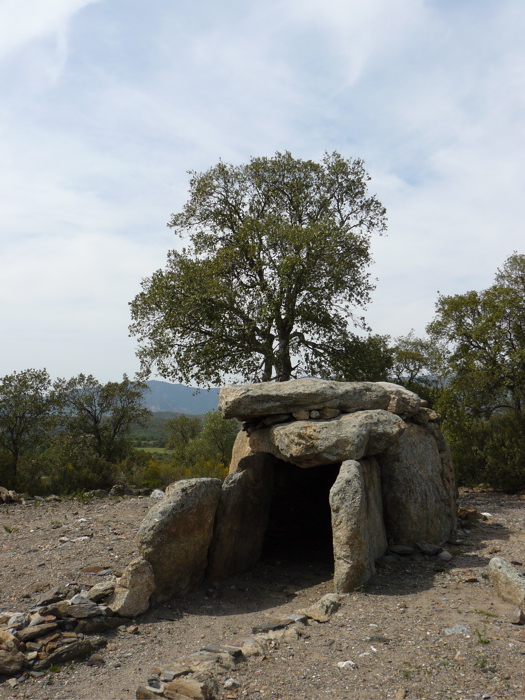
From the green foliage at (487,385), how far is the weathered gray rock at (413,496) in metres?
6.74

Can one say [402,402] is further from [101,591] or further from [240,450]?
[101,591]

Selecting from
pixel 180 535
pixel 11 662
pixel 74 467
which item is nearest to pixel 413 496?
pixel 180 535

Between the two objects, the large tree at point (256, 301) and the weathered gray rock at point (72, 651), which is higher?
the large tree at point (256, 301)

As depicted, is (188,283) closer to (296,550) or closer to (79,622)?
(296,550)

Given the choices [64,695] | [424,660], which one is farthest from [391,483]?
[64,695]

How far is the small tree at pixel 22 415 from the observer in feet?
60.1

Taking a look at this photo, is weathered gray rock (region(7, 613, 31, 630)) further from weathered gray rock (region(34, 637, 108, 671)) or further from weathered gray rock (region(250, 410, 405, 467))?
weathered gray rock (region(250, 410, 405, 467))

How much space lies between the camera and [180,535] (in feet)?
26.6

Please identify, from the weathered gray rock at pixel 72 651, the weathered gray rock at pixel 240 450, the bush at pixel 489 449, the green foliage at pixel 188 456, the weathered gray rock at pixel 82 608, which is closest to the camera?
the weathered gray rock at pixel 72 651

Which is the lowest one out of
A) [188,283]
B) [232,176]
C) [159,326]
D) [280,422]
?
[280,422]

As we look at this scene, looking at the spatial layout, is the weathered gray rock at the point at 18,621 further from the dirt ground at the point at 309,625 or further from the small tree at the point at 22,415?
the small tree at the point at 22,415

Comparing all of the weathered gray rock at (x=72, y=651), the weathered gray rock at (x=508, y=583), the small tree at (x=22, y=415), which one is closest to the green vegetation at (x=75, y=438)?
the small tree at (x=22, y=415)

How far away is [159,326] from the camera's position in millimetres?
16719

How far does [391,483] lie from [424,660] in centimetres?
435
